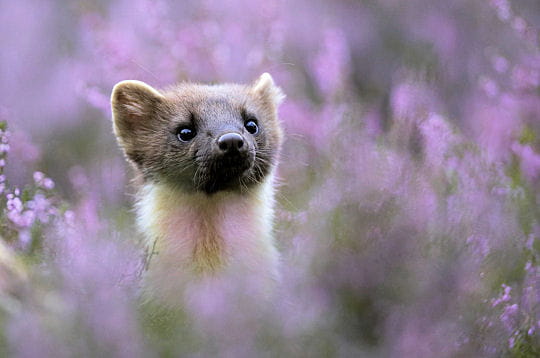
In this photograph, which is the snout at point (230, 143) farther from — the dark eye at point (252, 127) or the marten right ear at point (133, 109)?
the marten right ear at point (133, 109)

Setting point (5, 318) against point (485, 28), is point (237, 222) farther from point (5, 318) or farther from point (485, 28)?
point (485, 28)

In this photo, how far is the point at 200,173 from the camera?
3475mm

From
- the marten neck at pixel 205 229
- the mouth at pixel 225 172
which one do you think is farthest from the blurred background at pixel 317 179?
the mouth at pixel 225 172

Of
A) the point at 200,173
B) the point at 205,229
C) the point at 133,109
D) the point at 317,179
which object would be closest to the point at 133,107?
the point at 133,109

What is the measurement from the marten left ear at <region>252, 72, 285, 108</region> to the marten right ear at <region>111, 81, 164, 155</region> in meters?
0.58

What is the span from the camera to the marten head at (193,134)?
11.4 feet

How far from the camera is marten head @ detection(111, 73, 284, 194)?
136 inches

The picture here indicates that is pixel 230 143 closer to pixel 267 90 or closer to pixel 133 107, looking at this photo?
pixel 133 107

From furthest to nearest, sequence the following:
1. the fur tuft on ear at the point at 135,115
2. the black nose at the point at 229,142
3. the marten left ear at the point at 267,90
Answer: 1. the marten left ear at the point at 267,90
2. the fur tuft on ear at the point at 135,115
3. the black nose at the point at 229,142

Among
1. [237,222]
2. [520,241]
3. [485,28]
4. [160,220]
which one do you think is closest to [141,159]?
[160,220]

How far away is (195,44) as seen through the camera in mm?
5195

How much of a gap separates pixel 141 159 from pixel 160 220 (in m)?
0.34

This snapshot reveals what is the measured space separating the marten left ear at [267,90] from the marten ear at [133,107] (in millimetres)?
579

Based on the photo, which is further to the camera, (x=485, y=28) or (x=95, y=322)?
(x=485, y=28)
